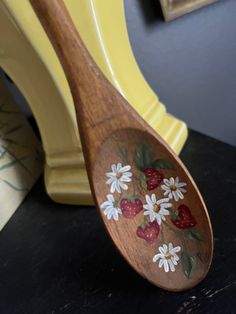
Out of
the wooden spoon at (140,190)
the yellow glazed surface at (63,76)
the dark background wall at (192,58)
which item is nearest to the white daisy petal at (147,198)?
the wooden spoon at (140,190)

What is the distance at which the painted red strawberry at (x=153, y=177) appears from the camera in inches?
12.7

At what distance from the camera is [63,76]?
1.26ft

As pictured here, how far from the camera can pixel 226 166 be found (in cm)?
44

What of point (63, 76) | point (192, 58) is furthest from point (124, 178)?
point (192, 58)

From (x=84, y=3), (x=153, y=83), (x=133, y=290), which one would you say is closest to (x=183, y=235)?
(x=133, y=290)

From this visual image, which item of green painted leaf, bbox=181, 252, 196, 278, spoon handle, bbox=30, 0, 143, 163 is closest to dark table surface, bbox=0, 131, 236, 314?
green painted leaf, bbox=181, 252, 196, 278

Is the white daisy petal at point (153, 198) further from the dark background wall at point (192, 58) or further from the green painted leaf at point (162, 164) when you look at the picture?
the dark background wall at point (192, 58)

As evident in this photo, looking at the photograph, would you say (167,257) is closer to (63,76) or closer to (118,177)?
(118,177)

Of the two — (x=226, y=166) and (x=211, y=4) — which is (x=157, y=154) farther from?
(x=211, y=4)

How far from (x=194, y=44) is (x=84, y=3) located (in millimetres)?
269

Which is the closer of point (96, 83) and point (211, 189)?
point (96, 83)

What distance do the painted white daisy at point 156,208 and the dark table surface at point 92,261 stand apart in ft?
0.18

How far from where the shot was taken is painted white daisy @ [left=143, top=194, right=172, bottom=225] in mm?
327

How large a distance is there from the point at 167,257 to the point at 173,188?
54 millimetres
